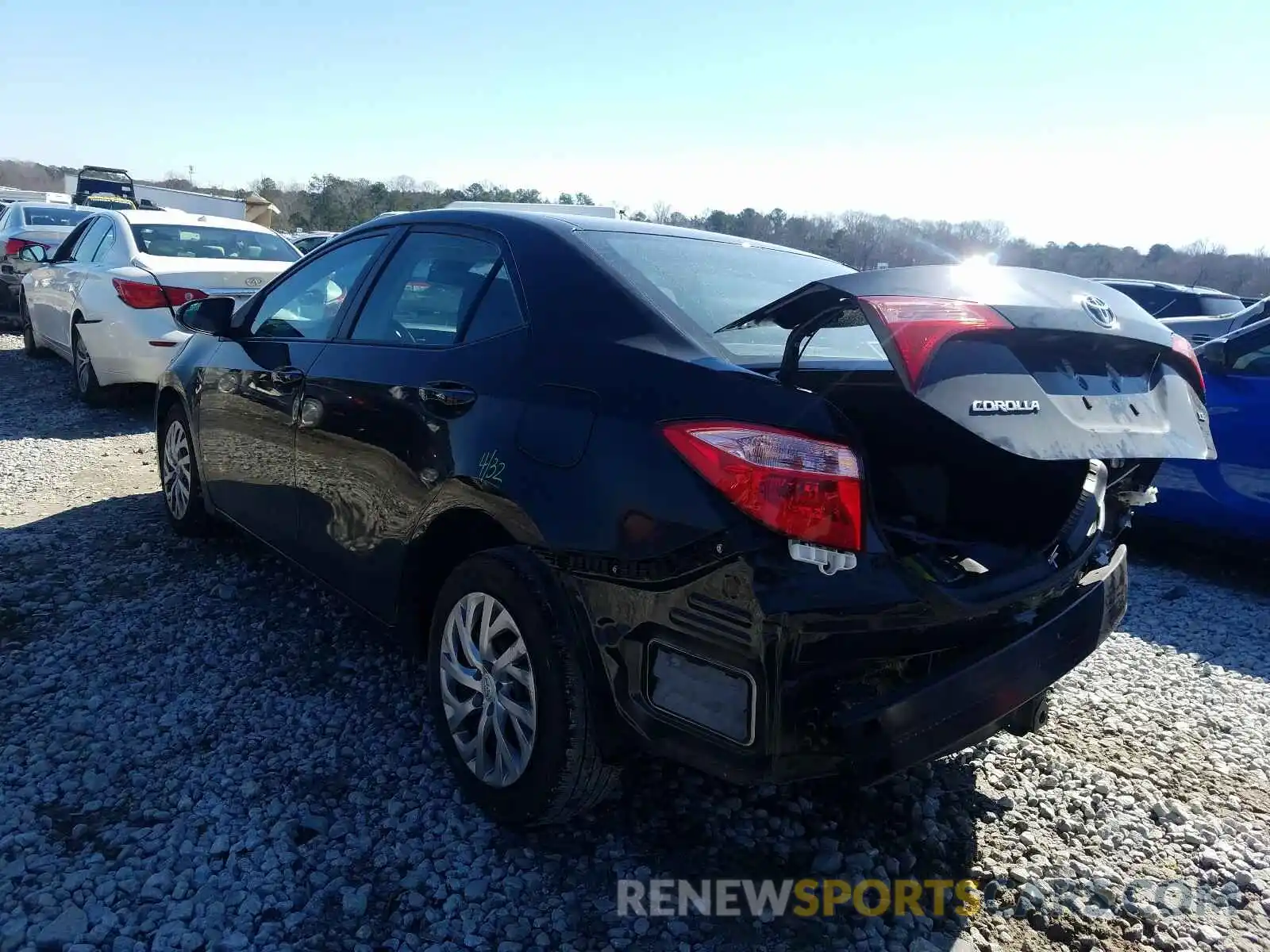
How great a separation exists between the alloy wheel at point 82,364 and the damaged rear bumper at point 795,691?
7315 millimetres

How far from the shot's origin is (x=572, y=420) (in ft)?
7.76

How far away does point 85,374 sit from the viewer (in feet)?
26.2

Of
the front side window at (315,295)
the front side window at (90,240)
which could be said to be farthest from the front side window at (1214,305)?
the front side window at (90,240)

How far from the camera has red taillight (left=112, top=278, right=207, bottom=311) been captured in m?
7.11

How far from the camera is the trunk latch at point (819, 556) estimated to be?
1.98 metres

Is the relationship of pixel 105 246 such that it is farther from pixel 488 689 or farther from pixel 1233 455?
A: pixel 1233 455

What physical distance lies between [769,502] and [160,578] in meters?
3.45

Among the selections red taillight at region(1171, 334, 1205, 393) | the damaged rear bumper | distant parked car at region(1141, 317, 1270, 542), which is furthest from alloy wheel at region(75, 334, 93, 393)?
distant parked car at region(1141, 317, 1270, 542)

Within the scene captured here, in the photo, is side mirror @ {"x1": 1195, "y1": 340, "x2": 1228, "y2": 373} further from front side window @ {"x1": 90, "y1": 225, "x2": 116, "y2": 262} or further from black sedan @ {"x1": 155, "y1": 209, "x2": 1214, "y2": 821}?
front side window @ {"x1": 90, "y1": 225, "x2": 116, "y2": 262}

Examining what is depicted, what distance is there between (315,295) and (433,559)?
1471mm

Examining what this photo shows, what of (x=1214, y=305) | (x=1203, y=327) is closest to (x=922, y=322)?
(x=1203, y=327)

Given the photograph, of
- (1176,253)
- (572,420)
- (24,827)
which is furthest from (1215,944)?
(1176,253)

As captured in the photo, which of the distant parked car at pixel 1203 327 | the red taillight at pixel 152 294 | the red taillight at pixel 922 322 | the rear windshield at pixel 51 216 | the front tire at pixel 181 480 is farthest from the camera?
the rear windshield at pixel 51 216

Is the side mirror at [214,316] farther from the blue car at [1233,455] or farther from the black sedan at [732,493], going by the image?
the blue car at [1233,455]
